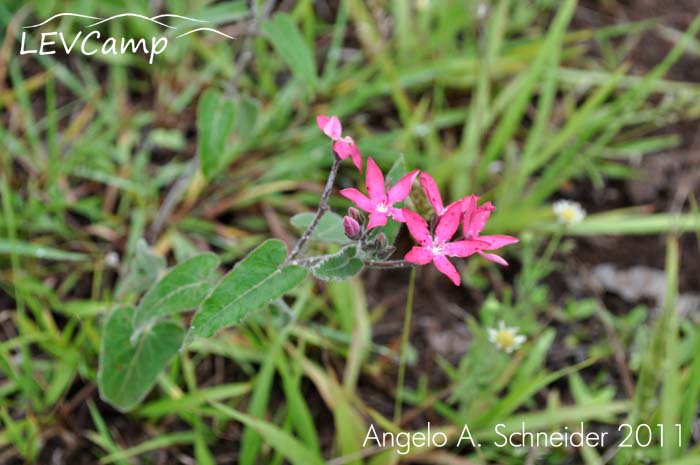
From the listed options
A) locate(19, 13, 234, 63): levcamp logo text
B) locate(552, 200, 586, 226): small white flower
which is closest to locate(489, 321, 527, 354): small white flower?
locate(552, 200, 586, 226): small white flower

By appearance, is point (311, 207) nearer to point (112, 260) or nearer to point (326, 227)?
point (112, 260)

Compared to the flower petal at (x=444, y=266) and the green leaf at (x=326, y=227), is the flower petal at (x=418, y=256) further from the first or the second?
the green leaf at (x=326, y=227)

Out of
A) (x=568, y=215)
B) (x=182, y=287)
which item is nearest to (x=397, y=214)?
(x=182, y=287)

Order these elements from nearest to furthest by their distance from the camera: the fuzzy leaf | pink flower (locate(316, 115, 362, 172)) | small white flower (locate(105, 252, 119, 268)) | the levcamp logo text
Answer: pink flower (locate(316, 115, 362, 172)) → the fuzzy leaf → small white flower (locate(105, 252, 119, 268)) → the levcamp logo text

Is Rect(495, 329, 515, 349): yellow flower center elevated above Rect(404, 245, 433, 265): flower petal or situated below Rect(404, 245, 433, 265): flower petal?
below

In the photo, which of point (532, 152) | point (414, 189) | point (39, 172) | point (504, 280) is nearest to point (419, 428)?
point (504, 280)

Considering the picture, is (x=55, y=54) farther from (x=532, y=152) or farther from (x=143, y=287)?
(x=532, y=152)

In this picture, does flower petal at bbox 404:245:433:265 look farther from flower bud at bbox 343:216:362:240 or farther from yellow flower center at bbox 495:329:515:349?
yellow flower center at bbox 495:329:515:349
